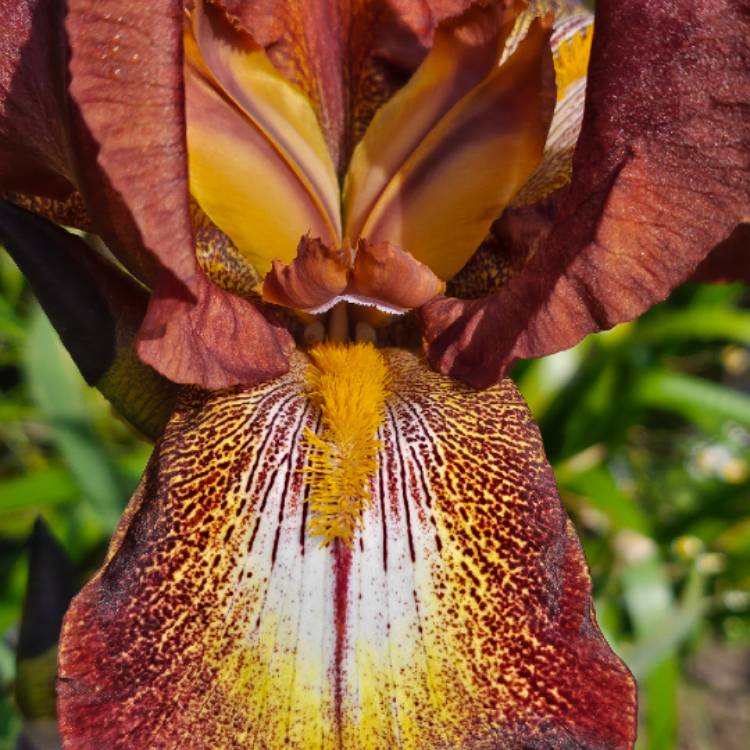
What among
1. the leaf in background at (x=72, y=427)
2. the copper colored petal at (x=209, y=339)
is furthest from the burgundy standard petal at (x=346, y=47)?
the leaf in background at (x=72, y=427)

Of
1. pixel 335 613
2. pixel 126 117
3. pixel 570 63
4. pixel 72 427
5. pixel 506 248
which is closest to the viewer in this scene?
pixel 126 117

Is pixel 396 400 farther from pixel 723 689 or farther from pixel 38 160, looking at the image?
pixel 723 689

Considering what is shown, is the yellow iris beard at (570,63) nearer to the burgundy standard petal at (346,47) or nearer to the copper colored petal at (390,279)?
the burgundy standard petal at (346,47)

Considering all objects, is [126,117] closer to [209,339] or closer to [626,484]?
[209,339]

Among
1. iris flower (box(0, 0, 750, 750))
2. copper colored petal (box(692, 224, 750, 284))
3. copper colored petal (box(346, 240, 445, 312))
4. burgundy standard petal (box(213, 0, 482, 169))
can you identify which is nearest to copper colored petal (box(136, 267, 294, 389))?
iris flower (box(0, 0, 750, 750))

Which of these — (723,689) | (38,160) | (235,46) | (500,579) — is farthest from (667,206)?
(723,689)

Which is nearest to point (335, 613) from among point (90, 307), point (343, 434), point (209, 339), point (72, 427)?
point (343, 434)
